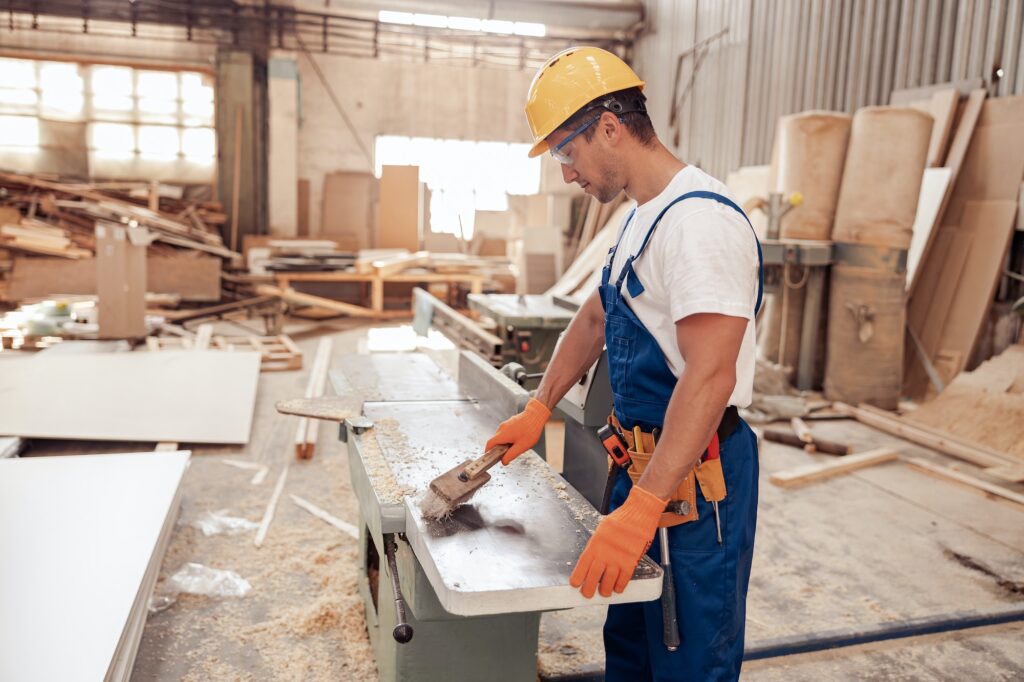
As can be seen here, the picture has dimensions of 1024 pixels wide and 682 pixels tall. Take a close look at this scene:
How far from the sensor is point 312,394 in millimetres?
5234

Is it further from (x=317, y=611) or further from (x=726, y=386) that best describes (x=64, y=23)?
(x=726, y=386)

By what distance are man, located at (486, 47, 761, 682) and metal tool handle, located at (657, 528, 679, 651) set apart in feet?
0.09

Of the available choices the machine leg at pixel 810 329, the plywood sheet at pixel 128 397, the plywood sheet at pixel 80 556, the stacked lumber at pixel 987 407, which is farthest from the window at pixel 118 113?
the stacked lumber at pixel 987 407

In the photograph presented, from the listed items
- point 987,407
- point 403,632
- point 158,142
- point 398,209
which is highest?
point 158,142

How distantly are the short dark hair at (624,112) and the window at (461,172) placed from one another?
944 centimetres

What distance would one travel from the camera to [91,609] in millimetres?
2150

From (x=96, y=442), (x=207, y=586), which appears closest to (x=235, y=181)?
(x=96, y=442)

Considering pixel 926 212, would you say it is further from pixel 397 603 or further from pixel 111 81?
pixel 111 81

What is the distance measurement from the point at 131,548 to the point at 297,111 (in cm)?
880

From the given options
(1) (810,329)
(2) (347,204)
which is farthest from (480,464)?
(2) (347,204)

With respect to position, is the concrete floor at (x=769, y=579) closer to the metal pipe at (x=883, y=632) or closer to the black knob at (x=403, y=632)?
the metal pipe at (x=883, y=632)

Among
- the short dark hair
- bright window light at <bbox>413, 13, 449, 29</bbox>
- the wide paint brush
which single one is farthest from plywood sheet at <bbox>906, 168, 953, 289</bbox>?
bright window light at <bbox>413, 13, 449, 29</bbox>

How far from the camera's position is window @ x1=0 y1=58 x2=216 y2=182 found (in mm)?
9852

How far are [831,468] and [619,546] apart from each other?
133 inches
